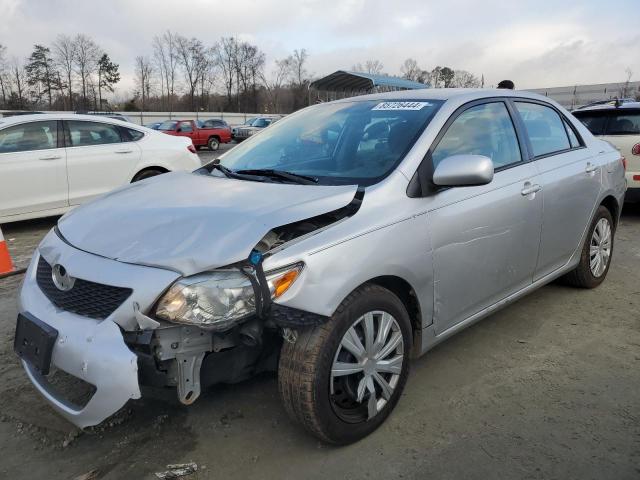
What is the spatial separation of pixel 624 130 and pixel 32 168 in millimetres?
7981

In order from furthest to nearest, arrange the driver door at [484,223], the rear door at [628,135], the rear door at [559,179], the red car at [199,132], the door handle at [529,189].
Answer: the red car at [199,132] < the rear door at [628,135] < the rear door at [559,179] < the door handle at [529,189] < the driver door at [484,223]

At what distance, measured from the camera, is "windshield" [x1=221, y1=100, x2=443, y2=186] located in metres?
2.90

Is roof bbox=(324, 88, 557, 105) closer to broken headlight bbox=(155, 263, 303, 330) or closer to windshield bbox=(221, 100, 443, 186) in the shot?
windshield bbox=(221, 100, 443, 186)

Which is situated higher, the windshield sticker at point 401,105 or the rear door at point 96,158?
the windshield sticker at point 401,105

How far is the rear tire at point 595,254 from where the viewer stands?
4.31m

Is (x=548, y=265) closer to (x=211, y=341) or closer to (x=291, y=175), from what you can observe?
(x=291, y=175)

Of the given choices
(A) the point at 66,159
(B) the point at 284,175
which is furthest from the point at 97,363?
(A) the point at 66,159

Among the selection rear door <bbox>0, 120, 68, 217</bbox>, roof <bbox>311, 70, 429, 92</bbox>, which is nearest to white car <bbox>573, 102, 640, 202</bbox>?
rear door <bbox>0, 120, 68, 217</bbox>

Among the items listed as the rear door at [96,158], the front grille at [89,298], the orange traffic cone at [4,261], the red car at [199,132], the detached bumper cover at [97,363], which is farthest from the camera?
the red car at [199,132]

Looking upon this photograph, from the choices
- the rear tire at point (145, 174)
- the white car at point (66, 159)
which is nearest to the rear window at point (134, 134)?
the white car at point (66, 159)

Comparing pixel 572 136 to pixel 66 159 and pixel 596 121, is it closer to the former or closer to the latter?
pixel 596 121

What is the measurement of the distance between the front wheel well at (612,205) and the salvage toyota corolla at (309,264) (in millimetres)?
1267

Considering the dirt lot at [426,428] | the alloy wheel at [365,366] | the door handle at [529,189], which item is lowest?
the dirt lot at [426,428]

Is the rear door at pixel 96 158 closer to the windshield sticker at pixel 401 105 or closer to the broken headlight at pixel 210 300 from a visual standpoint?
the windshield sticker at pixel 401 105
